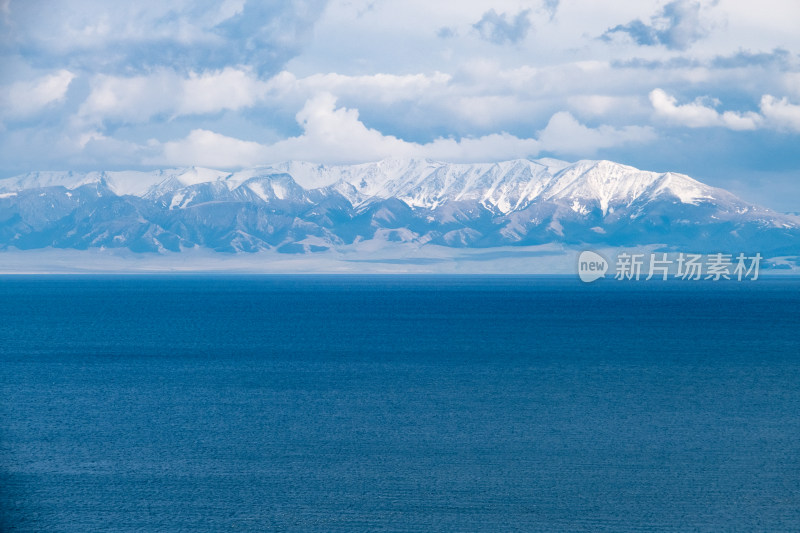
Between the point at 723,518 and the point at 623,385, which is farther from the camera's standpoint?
the point at 623,385

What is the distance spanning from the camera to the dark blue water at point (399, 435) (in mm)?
33906

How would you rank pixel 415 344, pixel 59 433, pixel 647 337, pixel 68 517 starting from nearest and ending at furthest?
pixel 68 517 < pixel 59 433 < pixel 415 344 < pixel 647 337

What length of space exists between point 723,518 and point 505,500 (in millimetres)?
7207

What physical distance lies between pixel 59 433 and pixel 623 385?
33.2 m

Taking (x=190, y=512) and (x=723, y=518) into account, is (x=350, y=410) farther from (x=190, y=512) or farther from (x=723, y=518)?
(x=723, y=518)

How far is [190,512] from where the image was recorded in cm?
3375

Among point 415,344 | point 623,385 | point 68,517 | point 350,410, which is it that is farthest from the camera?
point 415,344

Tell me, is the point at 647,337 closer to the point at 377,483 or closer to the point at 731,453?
the point at 731,453

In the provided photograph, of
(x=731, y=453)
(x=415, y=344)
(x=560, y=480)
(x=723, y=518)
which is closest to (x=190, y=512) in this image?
(x=560, y=480)

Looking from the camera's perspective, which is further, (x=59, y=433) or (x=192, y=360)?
(x=192, y=360)

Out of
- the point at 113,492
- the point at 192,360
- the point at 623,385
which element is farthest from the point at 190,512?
the point at 192,360

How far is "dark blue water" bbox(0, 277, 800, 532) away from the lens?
3391 cm

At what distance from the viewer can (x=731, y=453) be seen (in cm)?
4191

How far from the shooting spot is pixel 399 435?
148ft
